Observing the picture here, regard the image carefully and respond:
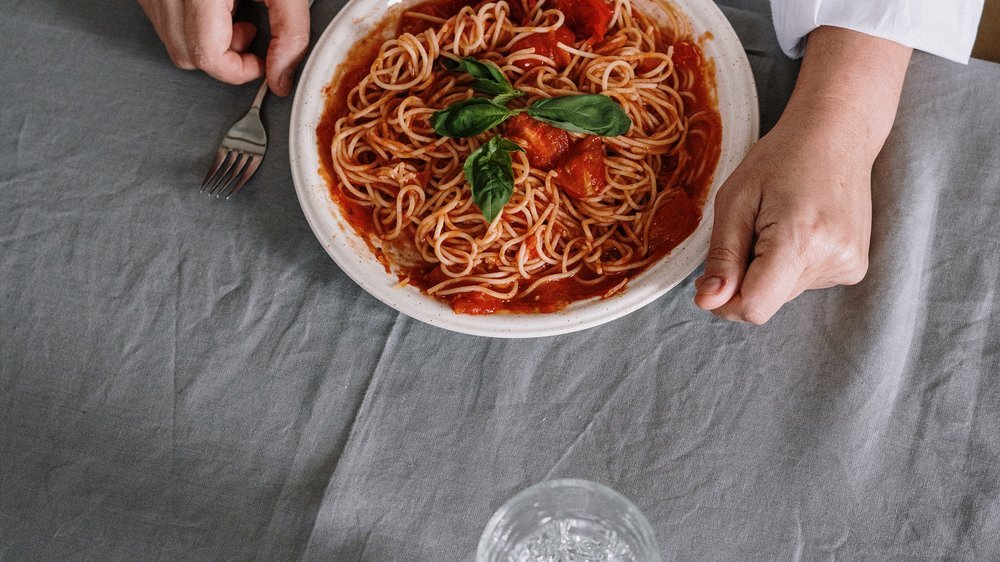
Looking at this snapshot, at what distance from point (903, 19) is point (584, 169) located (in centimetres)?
81

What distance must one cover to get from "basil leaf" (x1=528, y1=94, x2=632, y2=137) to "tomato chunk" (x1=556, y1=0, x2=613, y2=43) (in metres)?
0.26

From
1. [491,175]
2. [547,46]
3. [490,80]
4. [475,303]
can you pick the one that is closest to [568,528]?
[475,303]

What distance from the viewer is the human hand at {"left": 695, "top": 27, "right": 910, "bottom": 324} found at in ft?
5.21

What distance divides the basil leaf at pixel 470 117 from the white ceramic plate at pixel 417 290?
13.7 inches

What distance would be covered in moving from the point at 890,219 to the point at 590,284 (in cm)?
73

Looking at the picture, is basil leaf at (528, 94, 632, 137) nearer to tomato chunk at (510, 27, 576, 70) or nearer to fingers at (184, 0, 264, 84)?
tomato chunk at (510, 27, 576, 70)

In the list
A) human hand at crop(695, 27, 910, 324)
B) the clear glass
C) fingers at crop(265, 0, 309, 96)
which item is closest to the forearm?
human hand at crop(695, 27, 910, 324)

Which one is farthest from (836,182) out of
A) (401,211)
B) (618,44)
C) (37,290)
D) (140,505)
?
(37,290)

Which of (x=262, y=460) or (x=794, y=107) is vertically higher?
(x=794, y=107)

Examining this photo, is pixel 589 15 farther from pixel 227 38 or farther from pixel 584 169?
pixel 227 38

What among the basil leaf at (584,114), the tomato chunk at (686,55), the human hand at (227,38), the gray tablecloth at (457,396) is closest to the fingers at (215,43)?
the human hand at (227,38)

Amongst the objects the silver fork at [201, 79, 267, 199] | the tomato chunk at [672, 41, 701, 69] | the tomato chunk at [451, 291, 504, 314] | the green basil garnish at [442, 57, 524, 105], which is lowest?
the tomato chunk at [451, 291, 504, 314]

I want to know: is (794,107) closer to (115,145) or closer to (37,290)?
(115,145)

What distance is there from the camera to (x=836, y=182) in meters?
1.67
